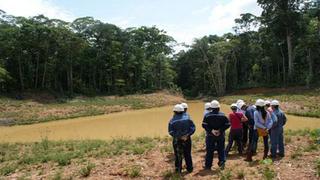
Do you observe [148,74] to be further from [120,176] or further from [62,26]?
[120,176]

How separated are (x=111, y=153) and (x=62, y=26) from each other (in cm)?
3855

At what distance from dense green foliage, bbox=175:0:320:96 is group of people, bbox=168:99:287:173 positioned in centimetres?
3444

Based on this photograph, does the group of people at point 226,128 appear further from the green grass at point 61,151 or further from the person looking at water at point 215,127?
the green grass at point 61,151

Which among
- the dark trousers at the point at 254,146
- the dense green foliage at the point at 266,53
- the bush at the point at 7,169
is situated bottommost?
the bush at the point at 7,169

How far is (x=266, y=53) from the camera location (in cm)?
5791

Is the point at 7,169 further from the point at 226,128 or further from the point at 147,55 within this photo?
the point at 147,55

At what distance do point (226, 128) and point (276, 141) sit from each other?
2.06 meters

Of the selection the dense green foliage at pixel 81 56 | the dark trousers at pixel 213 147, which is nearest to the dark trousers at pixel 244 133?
the dark trousers at pixel 213 147

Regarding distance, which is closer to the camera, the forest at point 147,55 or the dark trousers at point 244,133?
the dark trousers at point 244,133

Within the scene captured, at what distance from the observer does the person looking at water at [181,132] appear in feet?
30.2

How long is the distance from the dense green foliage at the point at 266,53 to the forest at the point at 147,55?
11cm

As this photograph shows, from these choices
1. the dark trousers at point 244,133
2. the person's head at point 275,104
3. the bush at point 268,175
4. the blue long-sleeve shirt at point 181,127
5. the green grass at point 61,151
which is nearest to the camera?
the bush at point 268,175

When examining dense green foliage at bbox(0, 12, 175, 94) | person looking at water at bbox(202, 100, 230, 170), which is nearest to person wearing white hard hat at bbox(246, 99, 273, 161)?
person looking at water at bbox(202, 100, 230, 170)

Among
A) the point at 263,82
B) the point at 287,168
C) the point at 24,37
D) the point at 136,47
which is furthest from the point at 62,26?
the point at 287,168
